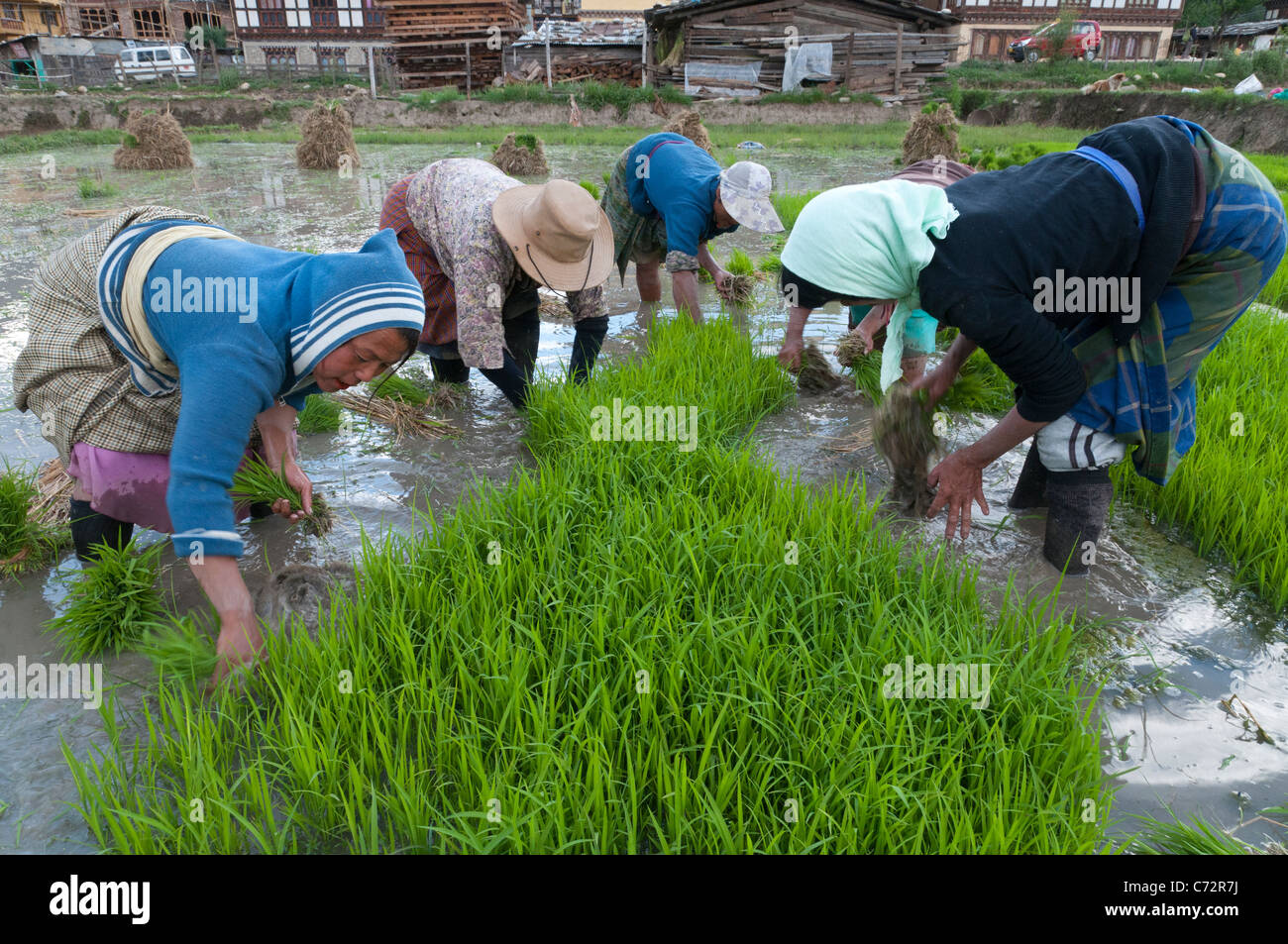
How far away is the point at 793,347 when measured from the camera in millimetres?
3396

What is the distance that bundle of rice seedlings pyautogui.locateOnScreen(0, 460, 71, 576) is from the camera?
8.23 feet

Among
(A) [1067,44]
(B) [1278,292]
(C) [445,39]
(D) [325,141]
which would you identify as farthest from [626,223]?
(A) [1067,44]

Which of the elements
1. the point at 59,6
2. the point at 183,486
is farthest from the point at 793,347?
the point at 59,6

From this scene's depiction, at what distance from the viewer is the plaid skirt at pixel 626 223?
4617 millimetres

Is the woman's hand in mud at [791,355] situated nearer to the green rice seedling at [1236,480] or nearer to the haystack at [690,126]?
the green rice seedling at [1236,480]

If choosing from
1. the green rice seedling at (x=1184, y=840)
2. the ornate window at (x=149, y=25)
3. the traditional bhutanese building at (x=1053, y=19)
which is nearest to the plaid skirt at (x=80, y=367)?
the green rice seedling at (x=1184, y=840)

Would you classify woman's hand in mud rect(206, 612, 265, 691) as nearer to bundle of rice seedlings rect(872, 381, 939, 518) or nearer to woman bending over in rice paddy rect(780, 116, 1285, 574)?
woman bending over in rice paddy rect(780, 116, 1285, 574)

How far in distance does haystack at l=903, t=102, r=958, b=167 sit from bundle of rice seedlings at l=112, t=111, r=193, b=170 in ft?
37.9

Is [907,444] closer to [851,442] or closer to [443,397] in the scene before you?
[851,442]

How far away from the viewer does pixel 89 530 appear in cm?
238

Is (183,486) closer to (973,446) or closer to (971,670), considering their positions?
(971,670)

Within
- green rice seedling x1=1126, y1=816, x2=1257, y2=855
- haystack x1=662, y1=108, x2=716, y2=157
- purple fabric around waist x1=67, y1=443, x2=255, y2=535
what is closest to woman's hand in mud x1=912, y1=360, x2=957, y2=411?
green rice seedling x1=1126, y1=816, x2=1257, y2=855

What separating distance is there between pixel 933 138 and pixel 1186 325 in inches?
363
